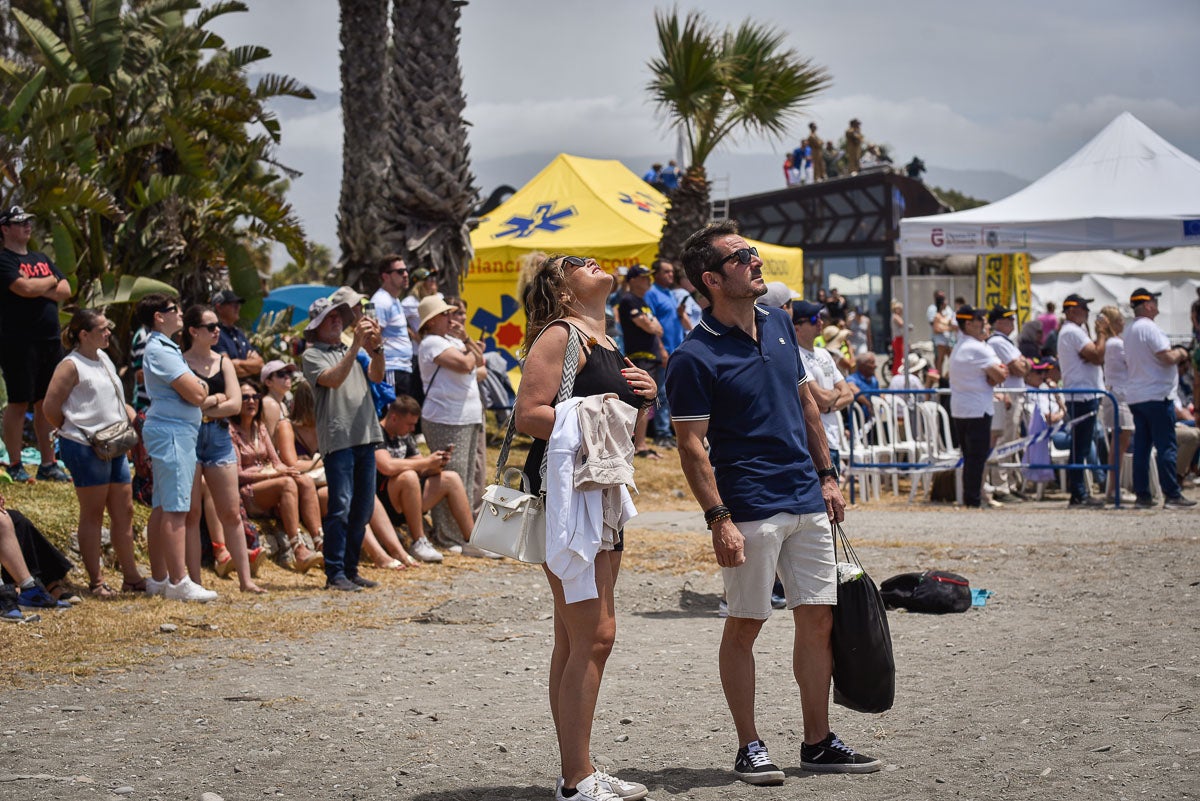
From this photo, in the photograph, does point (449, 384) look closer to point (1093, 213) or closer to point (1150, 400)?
point (1150, 400)

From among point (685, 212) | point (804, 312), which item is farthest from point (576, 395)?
point (685, 212)

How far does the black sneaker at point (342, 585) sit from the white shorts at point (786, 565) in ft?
16.5

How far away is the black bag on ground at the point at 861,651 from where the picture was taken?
16.4 feet

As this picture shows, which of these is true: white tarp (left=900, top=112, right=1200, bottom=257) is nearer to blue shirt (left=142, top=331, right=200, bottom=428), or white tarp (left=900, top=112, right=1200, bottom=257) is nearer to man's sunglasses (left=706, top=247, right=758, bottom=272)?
blue shirt (left=142, top=331, right=200, bottom=428)

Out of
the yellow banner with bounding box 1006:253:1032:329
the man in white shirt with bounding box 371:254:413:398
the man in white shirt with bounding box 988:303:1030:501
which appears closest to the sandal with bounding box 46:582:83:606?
the man in white shirt with bounding box 371:254:413:398

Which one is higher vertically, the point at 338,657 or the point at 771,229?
the point at 771,229

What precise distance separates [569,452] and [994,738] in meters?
2.19

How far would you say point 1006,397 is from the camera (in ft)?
47.2

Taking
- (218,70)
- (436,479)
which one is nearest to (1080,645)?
(436,479)

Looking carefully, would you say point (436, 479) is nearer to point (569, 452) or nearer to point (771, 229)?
point (569, 452)

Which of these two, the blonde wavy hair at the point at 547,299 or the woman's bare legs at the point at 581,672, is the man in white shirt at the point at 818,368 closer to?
the blonde wavy hair at the point at 547,299

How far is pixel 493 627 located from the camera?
830cm

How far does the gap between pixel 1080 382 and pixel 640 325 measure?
190 inches

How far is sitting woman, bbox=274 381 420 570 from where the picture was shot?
1047 centimetres
